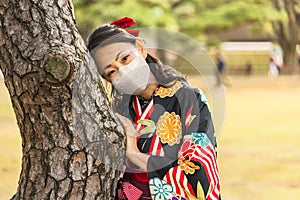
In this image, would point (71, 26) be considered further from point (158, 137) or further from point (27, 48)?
point (158, 137)

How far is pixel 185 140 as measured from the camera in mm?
2494

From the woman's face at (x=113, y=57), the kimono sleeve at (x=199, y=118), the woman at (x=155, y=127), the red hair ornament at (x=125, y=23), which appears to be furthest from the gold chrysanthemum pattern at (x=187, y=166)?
the red hair ornament at (x=125, y=23)

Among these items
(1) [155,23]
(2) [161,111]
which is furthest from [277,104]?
(2) [161,111]

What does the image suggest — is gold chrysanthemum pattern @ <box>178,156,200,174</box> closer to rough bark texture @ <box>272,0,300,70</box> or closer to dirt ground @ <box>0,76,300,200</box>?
dirt ground @ <box>0,76,300,200</box>

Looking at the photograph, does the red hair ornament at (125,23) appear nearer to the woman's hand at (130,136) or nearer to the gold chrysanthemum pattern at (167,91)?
the gold chrysanthemum pattern at (167,91)

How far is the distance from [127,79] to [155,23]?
19.0 m

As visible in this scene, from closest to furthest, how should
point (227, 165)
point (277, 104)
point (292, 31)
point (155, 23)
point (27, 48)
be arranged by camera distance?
point (27, 48)
point (227, 165)
point (277, 104)
point (155, 23)
point (292, 31)

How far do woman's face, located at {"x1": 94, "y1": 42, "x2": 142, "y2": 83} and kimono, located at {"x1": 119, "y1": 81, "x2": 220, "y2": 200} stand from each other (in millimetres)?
143

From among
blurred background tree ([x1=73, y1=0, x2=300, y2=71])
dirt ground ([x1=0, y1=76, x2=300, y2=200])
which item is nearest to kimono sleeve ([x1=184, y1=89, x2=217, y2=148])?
dirt ground ([x1=0, y1=76, x2=300, y2=200])

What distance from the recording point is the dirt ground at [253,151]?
26.6 feet

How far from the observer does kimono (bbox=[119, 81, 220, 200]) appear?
2.47 m

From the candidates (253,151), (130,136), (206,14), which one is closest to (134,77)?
(130,136)

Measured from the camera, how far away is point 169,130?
2.51 metres

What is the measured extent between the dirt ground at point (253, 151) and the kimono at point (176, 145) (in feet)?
3.58
